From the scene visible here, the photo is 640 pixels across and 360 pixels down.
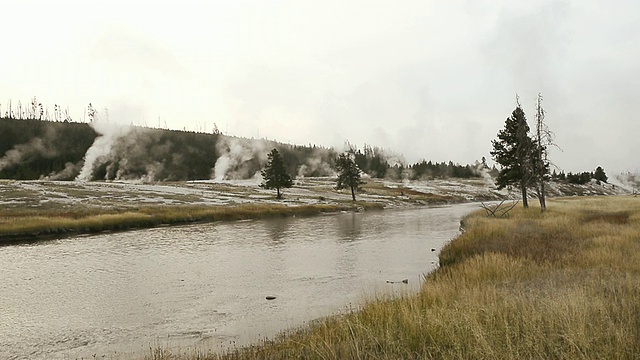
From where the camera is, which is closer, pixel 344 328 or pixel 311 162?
pixel 344 328

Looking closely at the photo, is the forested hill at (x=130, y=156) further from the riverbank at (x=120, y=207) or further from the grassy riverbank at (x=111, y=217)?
the grassy riverbank at (x=111, y=217)

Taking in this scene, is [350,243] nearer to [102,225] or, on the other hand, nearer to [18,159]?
[102,225]

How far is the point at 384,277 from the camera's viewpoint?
1764cm

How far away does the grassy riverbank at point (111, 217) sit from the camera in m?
36.6

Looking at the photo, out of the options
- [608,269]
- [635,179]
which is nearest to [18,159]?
[608,269]

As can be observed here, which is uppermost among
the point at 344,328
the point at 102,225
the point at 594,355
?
the point at 594,355

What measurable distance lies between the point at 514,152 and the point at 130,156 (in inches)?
5725

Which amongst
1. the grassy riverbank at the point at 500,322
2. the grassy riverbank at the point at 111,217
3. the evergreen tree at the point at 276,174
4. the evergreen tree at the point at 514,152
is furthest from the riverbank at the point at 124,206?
the grassy riverbank at the point at 500,322

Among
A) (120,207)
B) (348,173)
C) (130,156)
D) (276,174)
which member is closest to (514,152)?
(348,173)

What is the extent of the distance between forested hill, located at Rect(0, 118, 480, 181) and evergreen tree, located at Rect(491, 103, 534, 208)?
115715 mm

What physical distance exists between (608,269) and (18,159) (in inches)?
6444

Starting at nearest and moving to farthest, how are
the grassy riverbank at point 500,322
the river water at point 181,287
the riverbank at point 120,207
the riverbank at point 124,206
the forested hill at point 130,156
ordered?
the grassy riverbank at point 500,322 < the river water at point 181,287 < the riverbank at point 120,207 < the riverbank at point 124,206 < the forested hill at point 130,156

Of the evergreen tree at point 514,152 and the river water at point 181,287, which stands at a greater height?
the evergreen tree at point 514,152

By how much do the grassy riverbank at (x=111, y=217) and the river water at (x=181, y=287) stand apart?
6.87 m
